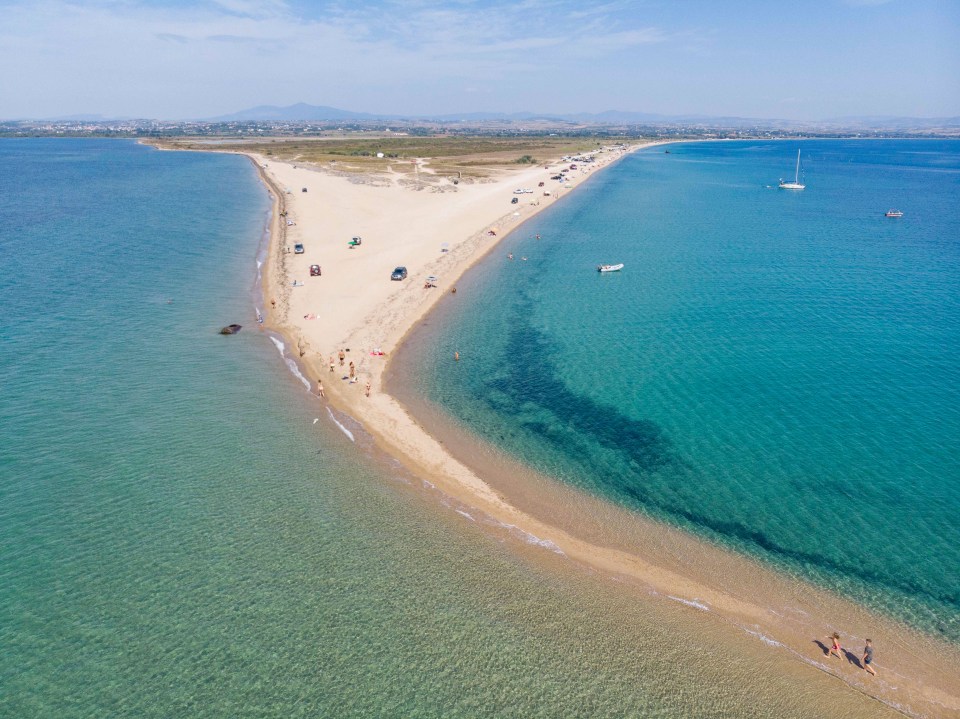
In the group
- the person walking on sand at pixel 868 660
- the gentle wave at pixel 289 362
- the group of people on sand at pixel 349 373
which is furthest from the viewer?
the gentle wave at pixel 289 362

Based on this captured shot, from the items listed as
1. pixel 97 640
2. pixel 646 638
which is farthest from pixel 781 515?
pixel 97 640

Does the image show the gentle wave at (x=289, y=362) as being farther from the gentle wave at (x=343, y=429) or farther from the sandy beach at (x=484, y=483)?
the gentle wave at (x=343, y=429)

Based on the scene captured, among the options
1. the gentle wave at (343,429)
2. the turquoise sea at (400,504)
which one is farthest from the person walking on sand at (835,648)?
the gentle wave at (343,429)

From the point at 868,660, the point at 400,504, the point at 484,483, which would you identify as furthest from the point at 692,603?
the point at 400,504

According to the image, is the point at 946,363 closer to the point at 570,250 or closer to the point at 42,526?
the point at 570,250

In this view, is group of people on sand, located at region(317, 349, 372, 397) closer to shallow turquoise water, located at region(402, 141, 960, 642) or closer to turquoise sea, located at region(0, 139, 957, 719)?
turquoise sea, located at region(0, 139, 957, 719)

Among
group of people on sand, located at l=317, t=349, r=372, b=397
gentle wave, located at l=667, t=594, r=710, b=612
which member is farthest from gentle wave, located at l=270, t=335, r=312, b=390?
gentle wave, located at l=667, t=594, r=710, b=612
